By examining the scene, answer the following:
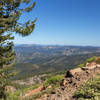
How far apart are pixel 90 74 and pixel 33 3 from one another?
9.50 meters

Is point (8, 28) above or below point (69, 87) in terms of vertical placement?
above

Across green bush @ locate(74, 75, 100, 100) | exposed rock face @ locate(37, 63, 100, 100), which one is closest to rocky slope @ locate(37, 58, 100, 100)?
exposed rock face @ locate(37, 63, 100, 100)

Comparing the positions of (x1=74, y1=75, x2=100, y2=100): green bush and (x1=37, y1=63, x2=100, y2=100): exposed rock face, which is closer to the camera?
(x1=74, y1=75, x2=100, y2=100): green bush

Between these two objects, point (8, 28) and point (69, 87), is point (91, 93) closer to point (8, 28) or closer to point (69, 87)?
point (69, 87)

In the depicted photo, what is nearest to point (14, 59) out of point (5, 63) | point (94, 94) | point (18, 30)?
point (5, 63)

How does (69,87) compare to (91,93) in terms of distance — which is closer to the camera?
(91,93)

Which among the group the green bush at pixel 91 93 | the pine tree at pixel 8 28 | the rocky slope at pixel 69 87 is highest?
the pine tree at pixel 8 28

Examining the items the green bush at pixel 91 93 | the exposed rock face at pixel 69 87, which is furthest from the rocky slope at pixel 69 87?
the green bush at pixel 91 93

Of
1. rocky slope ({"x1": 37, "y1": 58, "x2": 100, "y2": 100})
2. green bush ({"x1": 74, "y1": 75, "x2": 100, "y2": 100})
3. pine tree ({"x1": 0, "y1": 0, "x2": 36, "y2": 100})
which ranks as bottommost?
rocky slope ({"x1": 37, "y1": 58, "x2": 100, "y2": 100})

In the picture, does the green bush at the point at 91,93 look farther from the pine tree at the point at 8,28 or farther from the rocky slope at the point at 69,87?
the pine tree at the point at 8,28

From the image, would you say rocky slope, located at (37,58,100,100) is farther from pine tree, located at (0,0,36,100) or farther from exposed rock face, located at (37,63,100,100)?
pine tree, located at (0,0,36,100)

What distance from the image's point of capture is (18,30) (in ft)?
37.5

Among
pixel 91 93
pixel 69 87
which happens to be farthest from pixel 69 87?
pixel 91 93

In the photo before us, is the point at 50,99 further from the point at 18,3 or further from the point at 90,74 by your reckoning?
the point at 18,3
